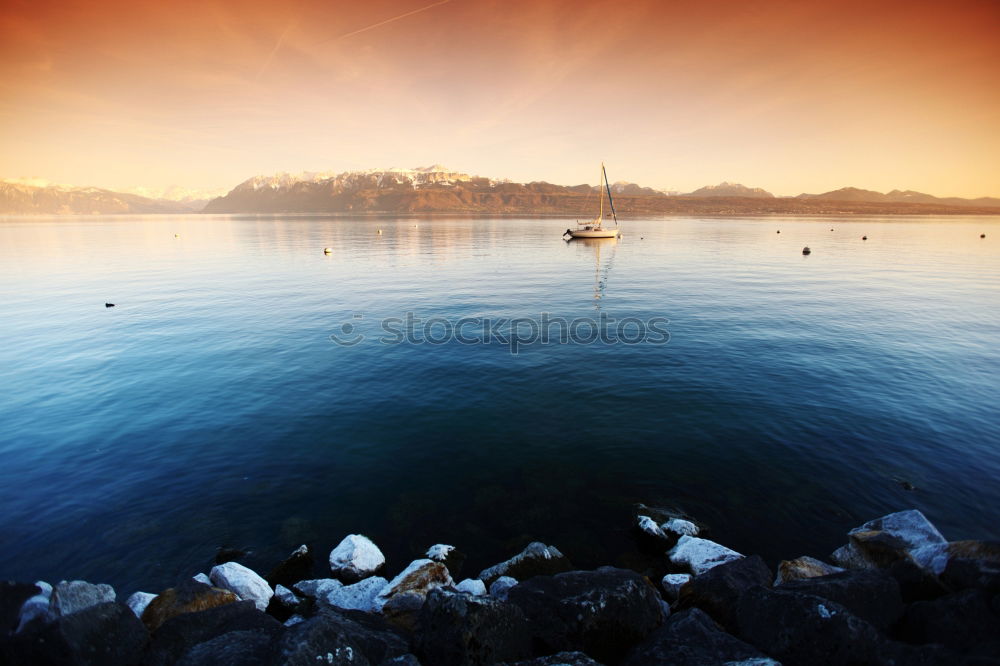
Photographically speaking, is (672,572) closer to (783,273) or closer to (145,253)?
(783,273)

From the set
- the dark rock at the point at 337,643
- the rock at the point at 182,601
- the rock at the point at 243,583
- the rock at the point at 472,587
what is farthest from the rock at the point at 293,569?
the rock at the point at 472,587

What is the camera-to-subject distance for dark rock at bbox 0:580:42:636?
841 centimetres

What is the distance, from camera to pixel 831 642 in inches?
262

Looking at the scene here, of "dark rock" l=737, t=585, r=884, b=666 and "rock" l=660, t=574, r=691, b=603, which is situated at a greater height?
"dark rock" l=737, t=585, r=884, b=666

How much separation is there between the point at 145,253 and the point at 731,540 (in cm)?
10934

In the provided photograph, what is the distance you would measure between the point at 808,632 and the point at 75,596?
13.5m

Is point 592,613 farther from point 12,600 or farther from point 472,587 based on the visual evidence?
point 12,600

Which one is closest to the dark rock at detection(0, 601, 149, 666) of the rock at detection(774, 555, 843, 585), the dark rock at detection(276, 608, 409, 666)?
the dark rock at detection(276, 608, 409, 666)

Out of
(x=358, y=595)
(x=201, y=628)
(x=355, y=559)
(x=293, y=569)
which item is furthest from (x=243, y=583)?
(x=358, y=595)

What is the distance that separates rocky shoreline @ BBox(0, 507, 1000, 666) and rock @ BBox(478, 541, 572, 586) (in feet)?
0.11

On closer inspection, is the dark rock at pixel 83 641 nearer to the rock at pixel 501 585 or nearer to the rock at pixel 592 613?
the rock at pixel 501 585

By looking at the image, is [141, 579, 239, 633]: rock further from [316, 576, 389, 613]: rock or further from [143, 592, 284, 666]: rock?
[316, 576, 389, 613]: rock

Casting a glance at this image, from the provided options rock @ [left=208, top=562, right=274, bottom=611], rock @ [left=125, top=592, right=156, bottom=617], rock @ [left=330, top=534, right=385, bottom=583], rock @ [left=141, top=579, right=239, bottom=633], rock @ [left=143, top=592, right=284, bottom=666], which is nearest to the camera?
rock @ [left=143, top=592, right=284, bottom=666]

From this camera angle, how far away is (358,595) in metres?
10.2
